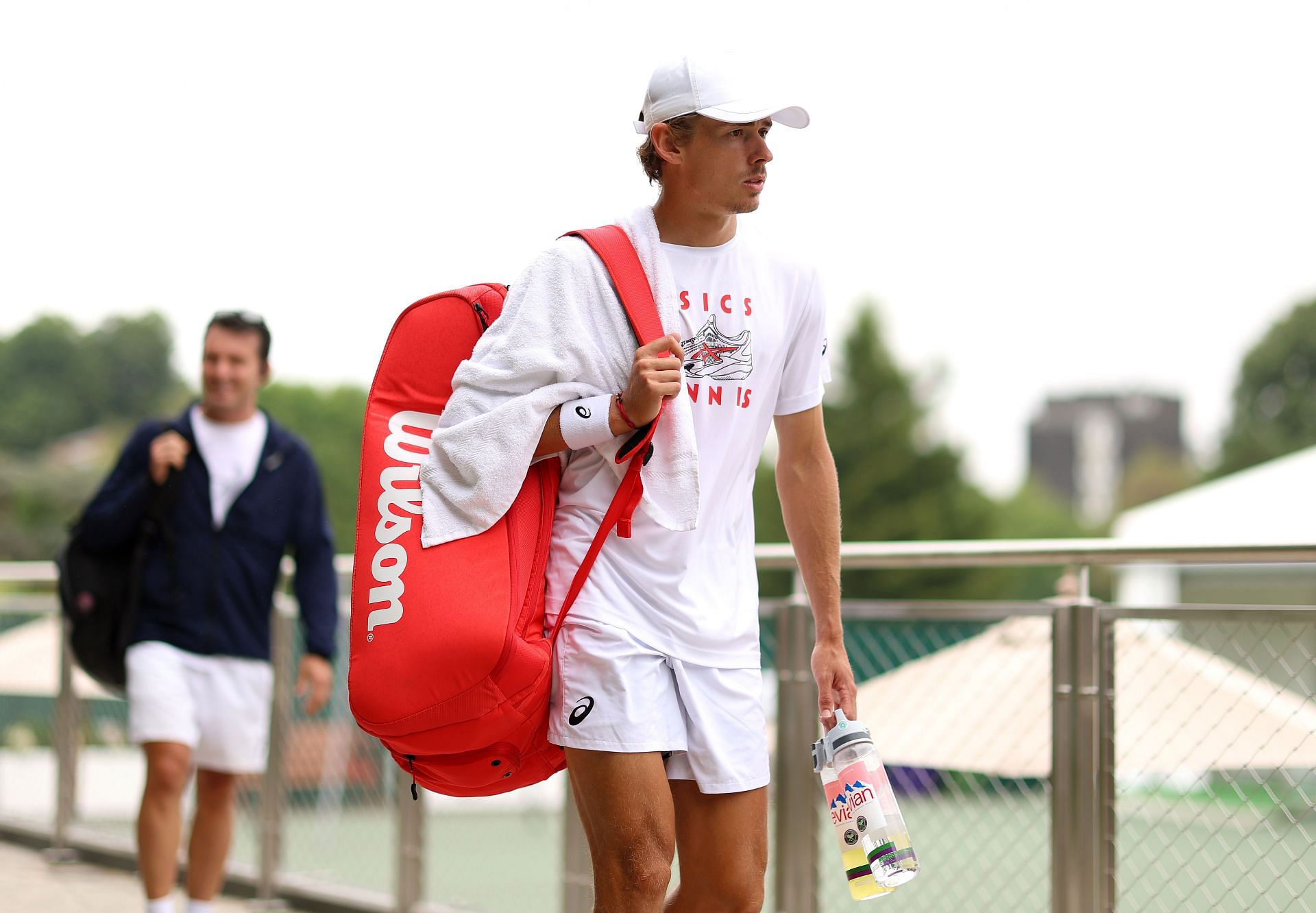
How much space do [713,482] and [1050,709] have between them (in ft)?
5.21

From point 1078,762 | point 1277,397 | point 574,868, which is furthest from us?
point 1277,397

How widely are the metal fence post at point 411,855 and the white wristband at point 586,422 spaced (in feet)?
10.7

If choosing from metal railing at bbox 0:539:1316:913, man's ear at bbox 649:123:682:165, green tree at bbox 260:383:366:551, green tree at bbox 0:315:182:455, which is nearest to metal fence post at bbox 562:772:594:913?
metal railing at bbox 0:539:1316:913

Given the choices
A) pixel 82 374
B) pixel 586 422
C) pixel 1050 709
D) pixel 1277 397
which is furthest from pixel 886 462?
pixel 82 374

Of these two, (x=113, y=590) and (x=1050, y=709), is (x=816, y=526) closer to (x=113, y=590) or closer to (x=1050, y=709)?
(x=1050, y=709)

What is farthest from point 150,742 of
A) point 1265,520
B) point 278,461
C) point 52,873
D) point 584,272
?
point 1265,520

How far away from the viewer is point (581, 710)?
2.54m

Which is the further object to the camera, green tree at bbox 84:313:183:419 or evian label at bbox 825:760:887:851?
green tree at bbox 84:313:183:419

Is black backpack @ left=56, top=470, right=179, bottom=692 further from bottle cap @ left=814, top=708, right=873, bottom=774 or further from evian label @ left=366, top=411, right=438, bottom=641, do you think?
bottle cap @ left=814, top=708, right=873, bottom=774

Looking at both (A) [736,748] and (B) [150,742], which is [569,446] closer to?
(A) [736,748]

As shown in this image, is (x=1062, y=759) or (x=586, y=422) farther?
(x=1062, y=759)

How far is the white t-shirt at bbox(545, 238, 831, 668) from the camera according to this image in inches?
103

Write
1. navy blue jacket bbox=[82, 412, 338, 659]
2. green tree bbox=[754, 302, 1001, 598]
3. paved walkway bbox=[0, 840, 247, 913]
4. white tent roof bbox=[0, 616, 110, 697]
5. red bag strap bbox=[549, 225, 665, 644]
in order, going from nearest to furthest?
red bag strap bbox=[549, 225, 665, 644] → navy blue jacket bbox=[82, 412, 338, 659] → paved walkway bbox=[0, 840, 247, 913] → white tent roof bbox=[0, 616, 110, 697] → green tree bbox=[754, 302, 1001, 598]

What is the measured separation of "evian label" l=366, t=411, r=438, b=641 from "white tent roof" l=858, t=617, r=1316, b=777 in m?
1.91
